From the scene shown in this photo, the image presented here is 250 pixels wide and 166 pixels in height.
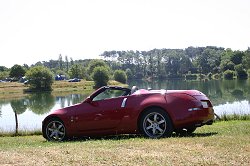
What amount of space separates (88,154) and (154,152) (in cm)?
107

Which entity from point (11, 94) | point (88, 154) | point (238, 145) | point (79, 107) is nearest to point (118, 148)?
point (88, 154)

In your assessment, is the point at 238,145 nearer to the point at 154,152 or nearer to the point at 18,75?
the point at 154,152

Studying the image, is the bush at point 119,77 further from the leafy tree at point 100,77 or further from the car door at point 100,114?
the car door at point 100,114

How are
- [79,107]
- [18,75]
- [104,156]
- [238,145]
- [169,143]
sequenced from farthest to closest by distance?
1. [18,75]
2. [79,107]
3. [169,143]
4. [238,145]
5. [104,156]

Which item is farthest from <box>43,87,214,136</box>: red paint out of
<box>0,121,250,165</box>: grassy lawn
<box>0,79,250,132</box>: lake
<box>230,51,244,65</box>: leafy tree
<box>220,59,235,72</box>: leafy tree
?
<box>230,51,244,65</box>: leafy tree

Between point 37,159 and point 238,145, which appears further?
point 238,145

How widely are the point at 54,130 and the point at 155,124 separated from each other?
2.90m

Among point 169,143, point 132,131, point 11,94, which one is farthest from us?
point 11,94

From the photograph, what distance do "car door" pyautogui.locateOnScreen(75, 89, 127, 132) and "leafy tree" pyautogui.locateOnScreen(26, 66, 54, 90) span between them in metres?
99.8

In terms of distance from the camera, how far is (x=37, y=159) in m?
6.30

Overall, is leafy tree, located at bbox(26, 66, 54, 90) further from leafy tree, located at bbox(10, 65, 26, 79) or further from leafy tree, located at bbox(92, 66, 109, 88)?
leafy tree, located at bbox(10, 65, 26, 79)

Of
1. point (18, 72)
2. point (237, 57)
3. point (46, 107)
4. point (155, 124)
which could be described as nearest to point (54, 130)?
point (155, 124)

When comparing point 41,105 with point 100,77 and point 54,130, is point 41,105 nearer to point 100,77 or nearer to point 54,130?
point 54,130

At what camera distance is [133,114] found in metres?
9.24
